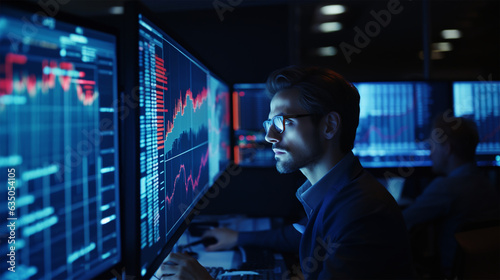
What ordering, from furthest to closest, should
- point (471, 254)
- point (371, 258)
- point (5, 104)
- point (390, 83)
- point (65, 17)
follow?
point (390, 83) → point (471, 254) → point (371, 258) → point (65, 17) → point (5, 104)

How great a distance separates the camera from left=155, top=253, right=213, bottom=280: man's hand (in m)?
1.06

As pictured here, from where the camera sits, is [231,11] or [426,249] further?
[426,249]

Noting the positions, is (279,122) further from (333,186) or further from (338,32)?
(338,32)

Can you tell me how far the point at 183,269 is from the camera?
3.51ft

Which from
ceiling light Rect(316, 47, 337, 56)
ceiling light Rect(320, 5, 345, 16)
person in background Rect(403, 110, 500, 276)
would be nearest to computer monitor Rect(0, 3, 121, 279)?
person in background Rect(403, 110, 500, 276)

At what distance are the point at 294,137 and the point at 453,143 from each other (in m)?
1.43

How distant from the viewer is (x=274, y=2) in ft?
8.38

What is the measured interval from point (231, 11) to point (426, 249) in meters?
2.52

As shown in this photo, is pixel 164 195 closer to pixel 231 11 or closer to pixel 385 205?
pixel 385 205

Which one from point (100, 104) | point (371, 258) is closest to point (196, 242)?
point (371, 258)

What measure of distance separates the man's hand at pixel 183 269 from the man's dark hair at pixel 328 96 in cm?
64

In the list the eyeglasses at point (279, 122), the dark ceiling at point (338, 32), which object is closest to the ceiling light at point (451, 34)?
the dark ceiling at point (338, 32)

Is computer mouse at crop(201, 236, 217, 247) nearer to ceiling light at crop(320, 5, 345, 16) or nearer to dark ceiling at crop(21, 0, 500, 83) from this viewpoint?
dark ceiling at crop(21, 0, 500, 83)

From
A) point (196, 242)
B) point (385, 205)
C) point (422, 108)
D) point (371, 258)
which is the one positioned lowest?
point (196, 242)
